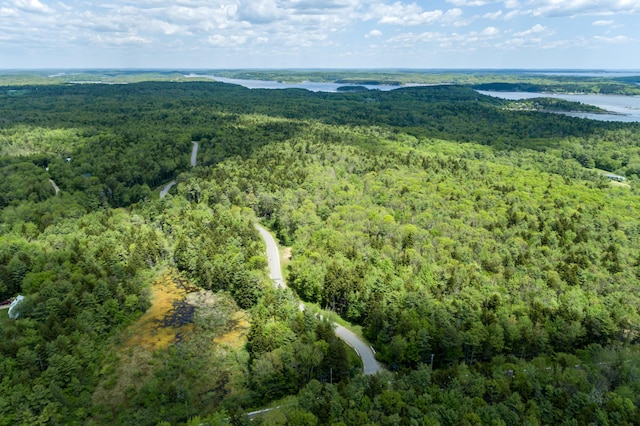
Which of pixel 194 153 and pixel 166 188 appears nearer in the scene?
pixel 166 188

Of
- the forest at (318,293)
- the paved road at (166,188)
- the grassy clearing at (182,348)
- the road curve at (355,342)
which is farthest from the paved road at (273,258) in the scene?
the paved road at (166,188)

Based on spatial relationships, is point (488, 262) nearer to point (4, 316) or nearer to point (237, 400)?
point (237, 400)

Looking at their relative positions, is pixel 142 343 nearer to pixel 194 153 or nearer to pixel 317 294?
pixel 317 294

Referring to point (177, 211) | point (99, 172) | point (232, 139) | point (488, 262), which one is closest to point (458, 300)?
point (488, 262)

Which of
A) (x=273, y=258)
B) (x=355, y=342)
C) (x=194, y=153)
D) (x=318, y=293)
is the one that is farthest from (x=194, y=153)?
(x=355, y=342)

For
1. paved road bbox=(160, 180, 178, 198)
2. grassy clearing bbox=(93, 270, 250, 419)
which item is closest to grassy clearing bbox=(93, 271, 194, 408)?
grassy clearing bbox=(93, 270, 250, 419)

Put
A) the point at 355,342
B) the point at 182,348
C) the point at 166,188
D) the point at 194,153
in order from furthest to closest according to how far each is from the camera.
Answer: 1. the point at 194,153
2. the point at 166,188
3. the point at 355,342
4. the point at 182,348

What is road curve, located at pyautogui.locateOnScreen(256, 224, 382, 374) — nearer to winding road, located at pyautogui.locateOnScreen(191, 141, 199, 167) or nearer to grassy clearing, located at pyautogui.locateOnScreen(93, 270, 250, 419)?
grassy clearing, located at pyautogui.locateOnScreen(93, 270, 250, 419)

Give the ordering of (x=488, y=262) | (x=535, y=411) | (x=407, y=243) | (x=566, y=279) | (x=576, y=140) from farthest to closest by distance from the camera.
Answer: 1. (x=576, y=140)
2. (x=407, y=243)
3. (x=488, y=262)
4. (x=566, y=279)
5. (x=535, y=411)
